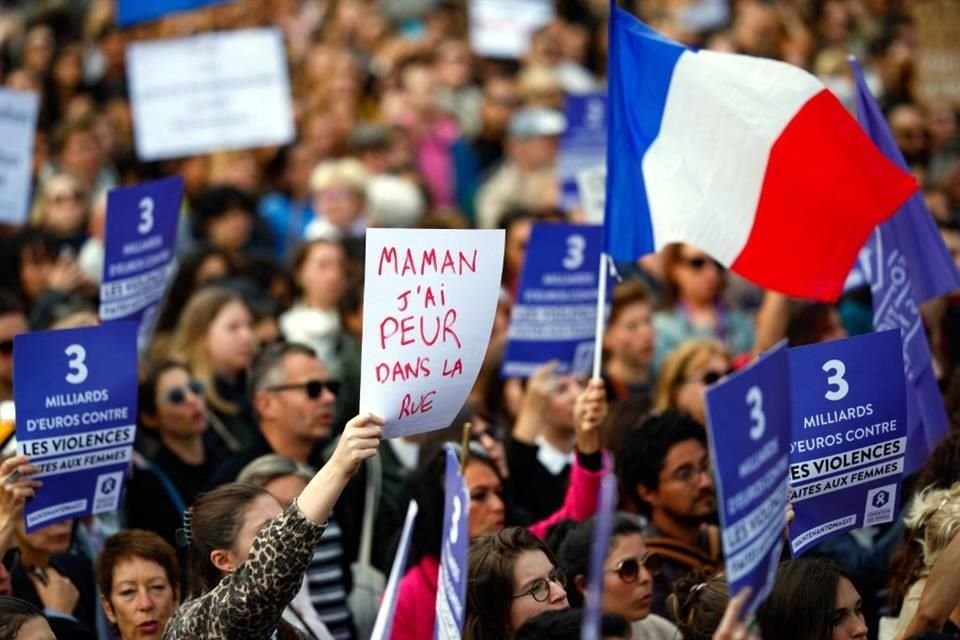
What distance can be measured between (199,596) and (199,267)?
18.9ft

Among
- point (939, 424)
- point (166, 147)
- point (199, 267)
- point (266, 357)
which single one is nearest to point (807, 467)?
point (939, 424)

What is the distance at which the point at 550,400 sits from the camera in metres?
8.62

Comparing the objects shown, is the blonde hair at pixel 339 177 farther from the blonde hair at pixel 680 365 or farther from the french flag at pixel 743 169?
the french flag at pixel 743 169

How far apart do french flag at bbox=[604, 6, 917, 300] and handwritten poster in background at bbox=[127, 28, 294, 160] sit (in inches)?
231

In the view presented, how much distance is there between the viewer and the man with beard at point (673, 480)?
7.62 m

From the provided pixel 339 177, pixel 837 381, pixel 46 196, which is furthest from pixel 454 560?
pixel 339 177

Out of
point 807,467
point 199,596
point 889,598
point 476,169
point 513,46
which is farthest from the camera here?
point 513,46

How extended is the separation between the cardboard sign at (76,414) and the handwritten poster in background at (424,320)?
1.57 m

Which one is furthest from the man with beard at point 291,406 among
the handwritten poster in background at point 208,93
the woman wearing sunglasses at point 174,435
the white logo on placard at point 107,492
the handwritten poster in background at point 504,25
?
the handwritten poster in background at point 504,25

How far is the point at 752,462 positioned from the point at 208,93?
876cm

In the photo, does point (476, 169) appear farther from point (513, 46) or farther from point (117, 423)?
point (117, 423)

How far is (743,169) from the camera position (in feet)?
23.5

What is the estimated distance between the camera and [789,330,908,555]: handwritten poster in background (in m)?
6.14

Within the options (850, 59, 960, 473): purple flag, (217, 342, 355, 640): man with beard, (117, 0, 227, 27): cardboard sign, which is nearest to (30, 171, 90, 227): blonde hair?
(117, 0, 227, 27): cardboard sign
